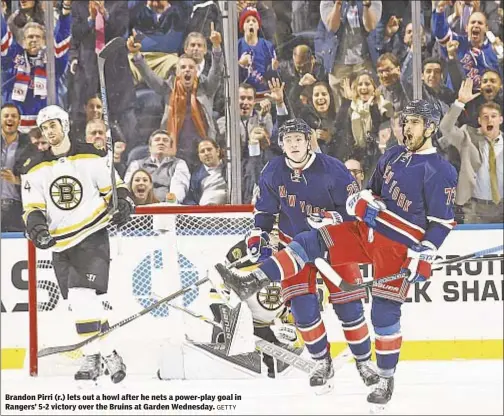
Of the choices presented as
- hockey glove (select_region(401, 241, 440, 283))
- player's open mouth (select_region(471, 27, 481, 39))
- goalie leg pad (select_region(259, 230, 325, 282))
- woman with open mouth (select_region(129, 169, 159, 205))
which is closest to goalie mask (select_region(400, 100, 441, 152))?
hockey glove (select_region(401, 241, 440, 283))

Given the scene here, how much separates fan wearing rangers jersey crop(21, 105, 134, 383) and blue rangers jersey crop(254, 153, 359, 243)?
0.74m

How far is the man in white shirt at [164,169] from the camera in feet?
16.7

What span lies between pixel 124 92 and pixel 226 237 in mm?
983

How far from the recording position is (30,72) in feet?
16.7

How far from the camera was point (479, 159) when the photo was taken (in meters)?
5.14

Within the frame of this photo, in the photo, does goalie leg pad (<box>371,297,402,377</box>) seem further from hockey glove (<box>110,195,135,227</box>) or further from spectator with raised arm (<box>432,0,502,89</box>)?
spectator with raised arm (<box>432,0,502,89</box>)

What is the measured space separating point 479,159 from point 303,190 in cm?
153

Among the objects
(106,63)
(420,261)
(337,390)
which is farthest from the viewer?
(106,63)

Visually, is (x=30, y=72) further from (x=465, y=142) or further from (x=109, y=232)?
(x=465, y=142)

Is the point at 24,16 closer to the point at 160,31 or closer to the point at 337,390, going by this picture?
the point at 160,31

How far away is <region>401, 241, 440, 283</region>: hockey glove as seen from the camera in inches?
146

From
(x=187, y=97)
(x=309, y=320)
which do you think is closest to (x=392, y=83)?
(x=187, y=97)

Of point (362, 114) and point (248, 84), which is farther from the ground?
point (248, 84)

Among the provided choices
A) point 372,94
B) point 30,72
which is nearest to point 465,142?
point 372,94
